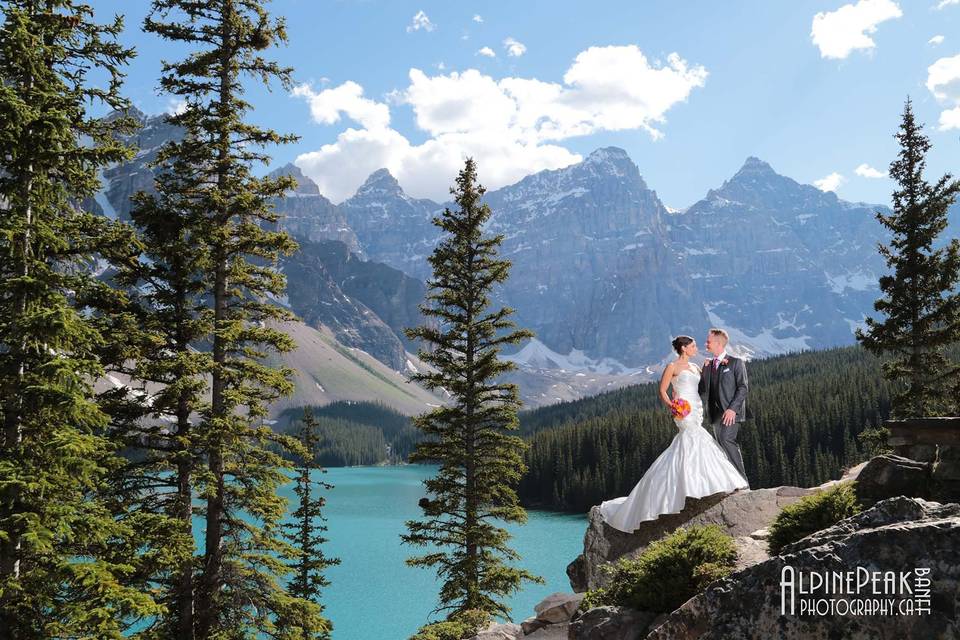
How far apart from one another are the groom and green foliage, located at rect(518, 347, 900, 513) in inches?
3247

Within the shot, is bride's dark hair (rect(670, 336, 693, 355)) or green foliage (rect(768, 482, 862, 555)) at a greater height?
bride's dark hair (rect(670, 336, 693, 355))

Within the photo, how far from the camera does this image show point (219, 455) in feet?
51.4

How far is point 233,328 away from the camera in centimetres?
1584

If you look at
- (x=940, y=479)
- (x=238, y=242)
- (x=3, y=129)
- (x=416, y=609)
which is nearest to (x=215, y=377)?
(x=238, y=242)

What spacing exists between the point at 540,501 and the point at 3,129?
4175 inches

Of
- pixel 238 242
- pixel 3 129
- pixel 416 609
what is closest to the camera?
pixel 3 129

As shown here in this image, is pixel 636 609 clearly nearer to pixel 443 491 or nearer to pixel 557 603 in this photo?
pixel 557 603

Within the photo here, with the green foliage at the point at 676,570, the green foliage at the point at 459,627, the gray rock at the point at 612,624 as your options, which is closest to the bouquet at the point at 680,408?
the green foliage at the point at 676,570

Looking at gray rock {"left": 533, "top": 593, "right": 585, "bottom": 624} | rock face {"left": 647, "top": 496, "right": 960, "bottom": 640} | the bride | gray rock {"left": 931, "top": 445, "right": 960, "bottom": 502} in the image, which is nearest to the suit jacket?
the bride

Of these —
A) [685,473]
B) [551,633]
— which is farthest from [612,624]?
[551,633]

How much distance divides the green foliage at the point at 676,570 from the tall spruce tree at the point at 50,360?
350 inches

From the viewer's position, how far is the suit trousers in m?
13.7

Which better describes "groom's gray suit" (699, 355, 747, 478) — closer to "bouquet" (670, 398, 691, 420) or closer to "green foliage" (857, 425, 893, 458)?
"bouquet" (670, 398, 691, 420)

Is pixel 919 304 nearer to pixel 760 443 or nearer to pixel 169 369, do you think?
pixel 169 369
